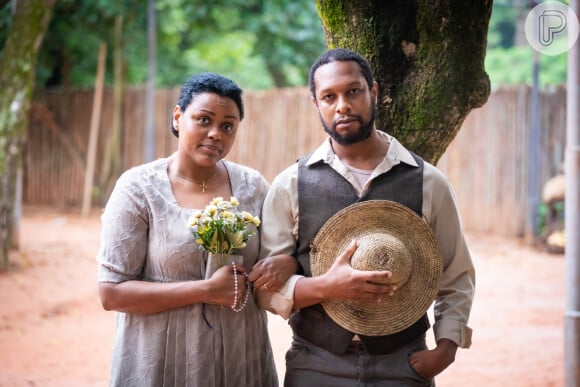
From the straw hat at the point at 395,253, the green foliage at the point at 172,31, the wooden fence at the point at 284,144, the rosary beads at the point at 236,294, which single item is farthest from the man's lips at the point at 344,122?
the green foliage at the point at 172,31

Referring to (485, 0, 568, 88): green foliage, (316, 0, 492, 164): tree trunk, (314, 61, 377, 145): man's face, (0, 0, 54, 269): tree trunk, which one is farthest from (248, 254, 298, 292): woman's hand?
(485, 0, 568, 88): green foliage

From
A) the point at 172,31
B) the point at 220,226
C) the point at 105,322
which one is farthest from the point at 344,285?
the point at 172,31

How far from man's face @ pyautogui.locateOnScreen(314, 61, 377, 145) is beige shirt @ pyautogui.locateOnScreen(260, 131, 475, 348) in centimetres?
14

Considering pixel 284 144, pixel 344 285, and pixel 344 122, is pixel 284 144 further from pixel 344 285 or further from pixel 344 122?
pixel 344 285

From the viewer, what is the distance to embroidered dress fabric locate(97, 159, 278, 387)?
114 inches

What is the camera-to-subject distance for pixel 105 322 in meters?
8.13

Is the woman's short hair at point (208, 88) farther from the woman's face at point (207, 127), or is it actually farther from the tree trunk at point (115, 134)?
the tree trunk at point (115, 134)

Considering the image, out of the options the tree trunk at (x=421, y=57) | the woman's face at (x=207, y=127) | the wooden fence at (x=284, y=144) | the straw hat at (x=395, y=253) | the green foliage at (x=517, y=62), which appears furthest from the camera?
the green foliage at (x=517, y=62)

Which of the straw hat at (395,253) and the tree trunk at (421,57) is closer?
the straw hat at (395,253)

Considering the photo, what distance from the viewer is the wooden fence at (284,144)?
42.9ft

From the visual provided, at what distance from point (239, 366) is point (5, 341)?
5088mm

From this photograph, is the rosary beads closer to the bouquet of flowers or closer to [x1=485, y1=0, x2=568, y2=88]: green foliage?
the bouquet of flowers

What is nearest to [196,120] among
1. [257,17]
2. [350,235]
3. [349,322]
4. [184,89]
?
[184,89]

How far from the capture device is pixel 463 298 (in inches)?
117
